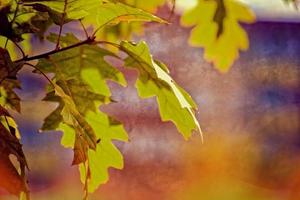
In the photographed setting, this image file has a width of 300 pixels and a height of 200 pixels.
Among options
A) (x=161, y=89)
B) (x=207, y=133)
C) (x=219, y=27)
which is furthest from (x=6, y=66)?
(x=207, y=133)

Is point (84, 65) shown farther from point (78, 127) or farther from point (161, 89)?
point (78, 127)

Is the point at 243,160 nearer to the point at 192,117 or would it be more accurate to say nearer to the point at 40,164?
the point at 40,164

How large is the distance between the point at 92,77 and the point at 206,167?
10.0 feet

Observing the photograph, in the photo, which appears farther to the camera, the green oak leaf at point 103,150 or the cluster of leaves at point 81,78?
the green oak leaf at point 103,150

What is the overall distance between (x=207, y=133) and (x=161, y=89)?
315cm

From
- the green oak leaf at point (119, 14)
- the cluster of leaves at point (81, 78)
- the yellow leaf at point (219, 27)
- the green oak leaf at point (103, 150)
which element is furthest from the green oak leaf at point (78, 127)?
the yellow leaf at point (219, 27)

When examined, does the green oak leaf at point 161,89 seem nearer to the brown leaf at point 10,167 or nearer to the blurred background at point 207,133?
the brown leaf at point 10,167

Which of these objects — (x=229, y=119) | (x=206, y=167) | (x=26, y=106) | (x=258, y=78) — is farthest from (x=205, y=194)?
(x=26, y=106)

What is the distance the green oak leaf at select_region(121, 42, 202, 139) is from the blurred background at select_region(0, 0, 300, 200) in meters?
2.57

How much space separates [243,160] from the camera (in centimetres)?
397

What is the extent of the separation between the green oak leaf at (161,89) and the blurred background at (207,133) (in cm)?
257

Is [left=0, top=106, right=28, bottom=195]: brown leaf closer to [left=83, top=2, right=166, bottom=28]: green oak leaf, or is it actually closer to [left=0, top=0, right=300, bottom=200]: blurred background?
[left=83, top=2, right=166, bottom=28]: green oak leaf

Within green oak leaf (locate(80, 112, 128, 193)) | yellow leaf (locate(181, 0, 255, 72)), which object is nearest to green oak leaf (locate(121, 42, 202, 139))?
green oak leaf (locate(80, 112, 128, 193))

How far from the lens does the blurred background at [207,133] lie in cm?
358
